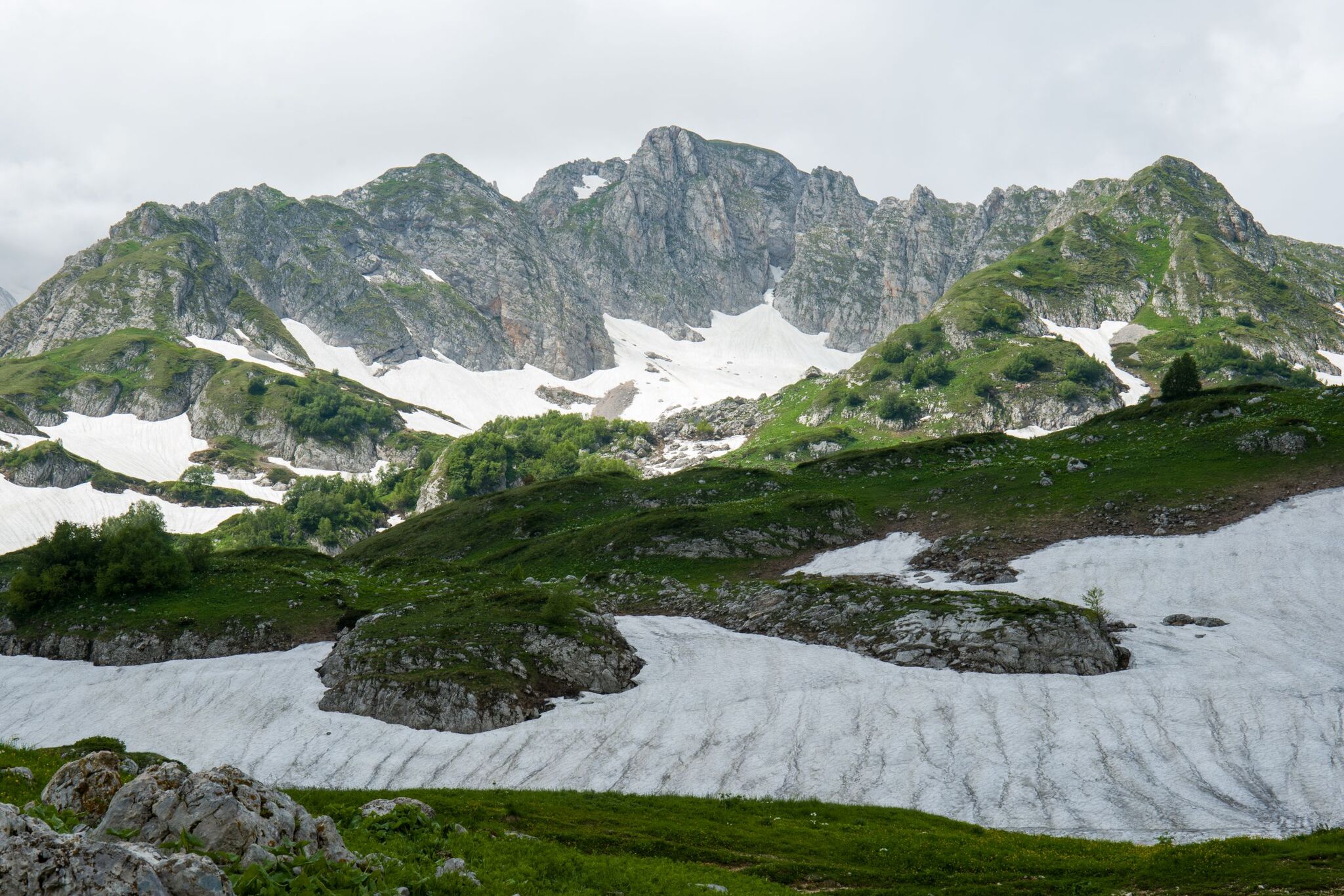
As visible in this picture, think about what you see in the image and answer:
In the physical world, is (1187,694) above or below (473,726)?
above

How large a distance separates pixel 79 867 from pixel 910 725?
4231 centimetres

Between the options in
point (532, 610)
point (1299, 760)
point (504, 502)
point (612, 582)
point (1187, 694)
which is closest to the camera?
point (1299, 760)

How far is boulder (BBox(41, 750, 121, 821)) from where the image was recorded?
63.2 feet

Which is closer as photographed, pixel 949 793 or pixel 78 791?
pixel 78 791

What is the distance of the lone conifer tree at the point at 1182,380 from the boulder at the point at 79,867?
13692cm

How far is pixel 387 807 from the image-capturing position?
25750mm

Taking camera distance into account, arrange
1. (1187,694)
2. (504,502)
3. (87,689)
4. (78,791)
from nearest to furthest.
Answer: (78,791) → (1187,694) → (87,689) → (504,502)

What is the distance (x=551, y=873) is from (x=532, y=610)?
43.1 metres

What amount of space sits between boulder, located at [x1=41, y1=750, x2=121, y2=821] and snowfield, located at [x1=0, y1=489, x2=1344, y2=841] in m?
25.8

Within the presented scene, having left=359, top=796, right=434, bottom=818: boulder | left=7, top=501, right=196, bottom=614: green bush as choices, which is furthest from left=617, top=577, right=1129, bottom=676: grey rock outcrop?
left=7, top=501, right=196, bottom=614: green bush

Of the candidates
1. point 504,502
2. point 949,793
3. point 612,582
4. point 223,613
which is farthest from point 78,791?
point 504,502

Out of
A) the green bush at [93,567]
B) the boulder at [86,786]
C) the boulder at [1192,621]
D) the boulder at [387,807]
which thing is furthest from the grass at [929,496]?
the boulder at [86,786]

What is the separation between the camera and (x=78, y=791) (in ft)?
64.5

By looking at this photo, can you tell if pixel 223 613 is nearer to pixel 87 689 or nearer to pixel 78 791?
pixel 87 689
